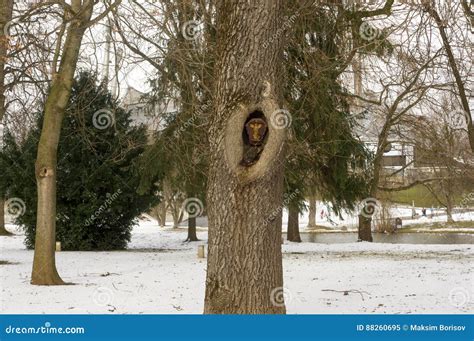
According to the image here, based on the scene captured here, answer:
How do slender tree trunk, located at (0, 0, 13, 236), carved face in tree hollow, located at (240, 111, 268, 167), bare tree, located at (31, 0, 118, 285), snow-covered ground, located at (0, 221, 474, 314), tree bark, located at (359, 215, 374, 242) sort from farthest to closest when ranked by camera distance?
tree bark, located at (359, 215, 374, 242), bare tree, located at (31, 0, 118, 285), slender tree trunk, located at (0, 0, 13, 236), snow-covered ground, located at (0, 221, 474, 314), carved face in tree hollow, located at (240, 111, 268, 167)

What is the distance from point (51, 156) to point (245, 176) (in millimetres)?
6969

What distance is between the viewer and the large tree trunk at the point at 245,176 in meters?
5.61

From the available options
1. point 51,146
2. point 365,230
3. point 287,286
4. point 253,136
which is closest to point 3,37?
point 51,146

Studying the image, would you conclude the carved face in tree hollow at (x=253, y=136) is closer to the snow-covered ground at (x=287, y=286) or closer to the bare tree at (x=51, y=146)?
the snow-covered ground at (x=287, y=286)

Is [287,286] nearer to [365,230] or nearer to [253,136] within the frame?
[253,136]

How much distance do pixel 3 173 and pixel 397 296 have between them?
17.0 m

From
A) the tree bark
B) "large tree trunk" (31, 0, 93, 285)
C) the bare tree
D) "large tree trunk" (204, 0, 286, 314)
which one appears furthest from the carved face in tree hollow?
the tree bark

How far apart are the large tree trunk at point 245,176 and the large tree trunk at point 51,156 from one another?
6.47 m

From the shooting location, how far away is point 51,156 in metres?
11.5

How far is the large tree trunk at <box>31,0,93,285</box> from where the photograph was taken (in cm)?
1146

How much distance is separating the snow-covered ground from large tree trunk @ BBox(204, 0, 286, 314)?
2.34m

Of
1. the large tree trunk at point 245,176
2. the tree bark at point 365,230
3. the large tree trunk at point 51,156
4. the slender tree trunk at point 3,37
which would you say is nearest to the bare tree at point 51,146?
the large tree trunk at point 51,156

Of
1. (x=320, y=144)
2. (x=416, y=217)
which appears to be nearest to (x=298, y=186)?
(x=320, y=144)

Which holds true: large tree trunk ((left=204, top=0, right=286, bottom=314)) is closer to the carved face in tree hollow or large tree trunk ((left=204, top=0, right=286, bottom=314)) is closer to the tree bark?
the carved face in tree hollow
